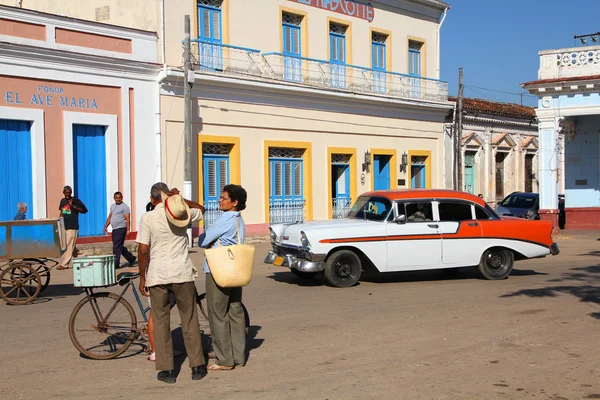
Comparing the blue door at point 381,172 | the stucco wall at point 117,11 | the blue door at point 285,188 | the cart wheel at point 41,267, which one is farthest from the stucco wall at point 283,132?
the cart wheel at point 41,267

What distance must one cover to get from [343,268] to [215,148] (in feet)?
32.7

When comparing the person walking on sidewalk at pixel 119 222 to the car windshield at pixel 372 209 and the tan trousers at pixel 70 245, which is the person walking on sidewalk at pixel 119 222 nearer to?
the tan trousers at pixel 70 245

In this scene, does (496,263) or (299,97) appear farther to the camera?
(299,97)

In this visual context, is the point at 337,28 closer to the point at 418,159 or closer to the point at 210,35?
the point at 210,35

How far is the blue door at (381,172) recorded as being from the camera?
88.3 ft

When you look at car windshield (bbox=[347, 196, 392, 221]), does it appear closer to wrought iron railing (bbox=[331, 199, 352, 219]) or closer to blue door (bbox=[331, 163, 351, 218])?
wrought iron railing (bbox=[331, 199, 352, 219])

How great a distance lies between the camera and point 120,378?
6629mm

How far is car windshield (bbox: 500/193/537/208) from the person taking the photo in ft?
91.9

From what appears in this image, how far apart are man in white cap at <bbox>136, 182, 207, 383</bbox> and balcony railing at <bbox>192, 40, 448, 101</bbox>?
14317 mm

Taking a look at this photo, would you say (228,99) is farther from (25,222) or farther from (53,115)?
(25,222)

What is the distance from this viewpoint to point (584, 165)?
2734 centimetres

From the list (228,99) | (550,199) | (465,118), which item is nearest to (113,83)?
(228,99)

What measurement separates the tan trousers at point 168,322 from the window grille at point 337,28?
19.6 metres

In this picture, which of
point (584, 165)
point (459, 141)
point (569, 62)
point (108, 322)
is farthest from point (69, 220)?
point (584, 165)
